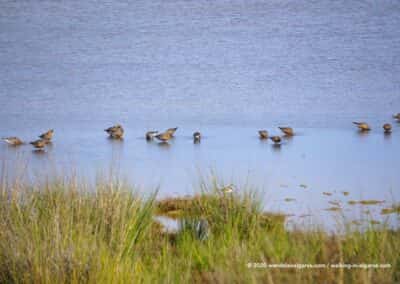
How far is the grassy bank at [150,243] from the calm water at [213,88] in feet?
2.19

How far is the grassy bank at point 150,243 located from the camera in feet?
16.4

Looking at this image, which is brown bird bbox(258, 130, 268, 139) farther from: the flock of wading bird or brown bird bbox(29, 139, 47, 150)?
brown bird bbox(29, 139, 47, 150)

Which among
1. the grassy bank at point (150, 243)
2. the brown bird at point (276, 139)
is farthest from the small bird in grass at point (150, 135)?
the grassy bank at point (150, 243)

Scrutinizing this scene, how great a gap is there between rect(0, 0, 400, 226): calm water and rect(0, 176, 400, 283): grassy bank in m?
0.67

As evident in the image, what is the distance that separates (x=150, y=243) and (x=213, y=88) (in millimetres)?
10773

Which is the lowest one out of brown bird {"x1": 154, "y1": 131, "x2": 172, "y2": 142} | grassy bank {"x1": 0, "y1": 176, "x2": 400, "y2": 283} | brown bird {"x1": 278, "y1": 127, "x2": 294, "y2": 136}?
grassy bank {"x1": 0, "y1": 176, "x2": 400, "y2": 283}

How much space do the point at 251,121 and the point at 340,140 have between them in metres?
2.17

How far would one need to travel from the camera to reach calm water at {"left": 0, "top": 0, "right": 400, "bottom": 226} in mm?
10211

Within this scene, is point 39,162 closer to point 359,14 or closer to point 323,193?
point 323,193

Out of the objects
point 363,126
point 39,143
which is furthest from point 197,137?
point 363,126

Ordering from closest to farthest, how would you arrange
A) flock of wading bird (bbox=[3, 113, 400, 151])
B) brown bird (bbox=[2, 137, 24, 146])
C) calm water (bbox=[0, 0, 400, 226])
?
1. calm water (bbox=[0, 0, 400, 226])
2. flock of wading bird (bbox=[3, 113, 400, 151])
3. brown bird (bbox=[2, 137, 24, 146])

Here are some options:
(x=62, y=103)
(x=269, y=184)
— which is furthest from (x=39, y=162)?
(x=62, y=103)

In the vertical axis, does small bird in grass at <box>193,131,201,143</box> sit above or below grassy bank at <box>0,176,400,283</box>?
above

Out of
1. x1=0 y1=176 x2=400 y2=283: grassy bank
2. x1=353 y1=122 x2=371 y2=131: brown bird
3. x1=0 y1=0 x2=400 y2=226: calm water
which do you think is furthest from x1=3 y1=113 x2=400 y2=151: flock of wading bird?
x1=0 y1=176 x2=400 y2=283: grassy bank
